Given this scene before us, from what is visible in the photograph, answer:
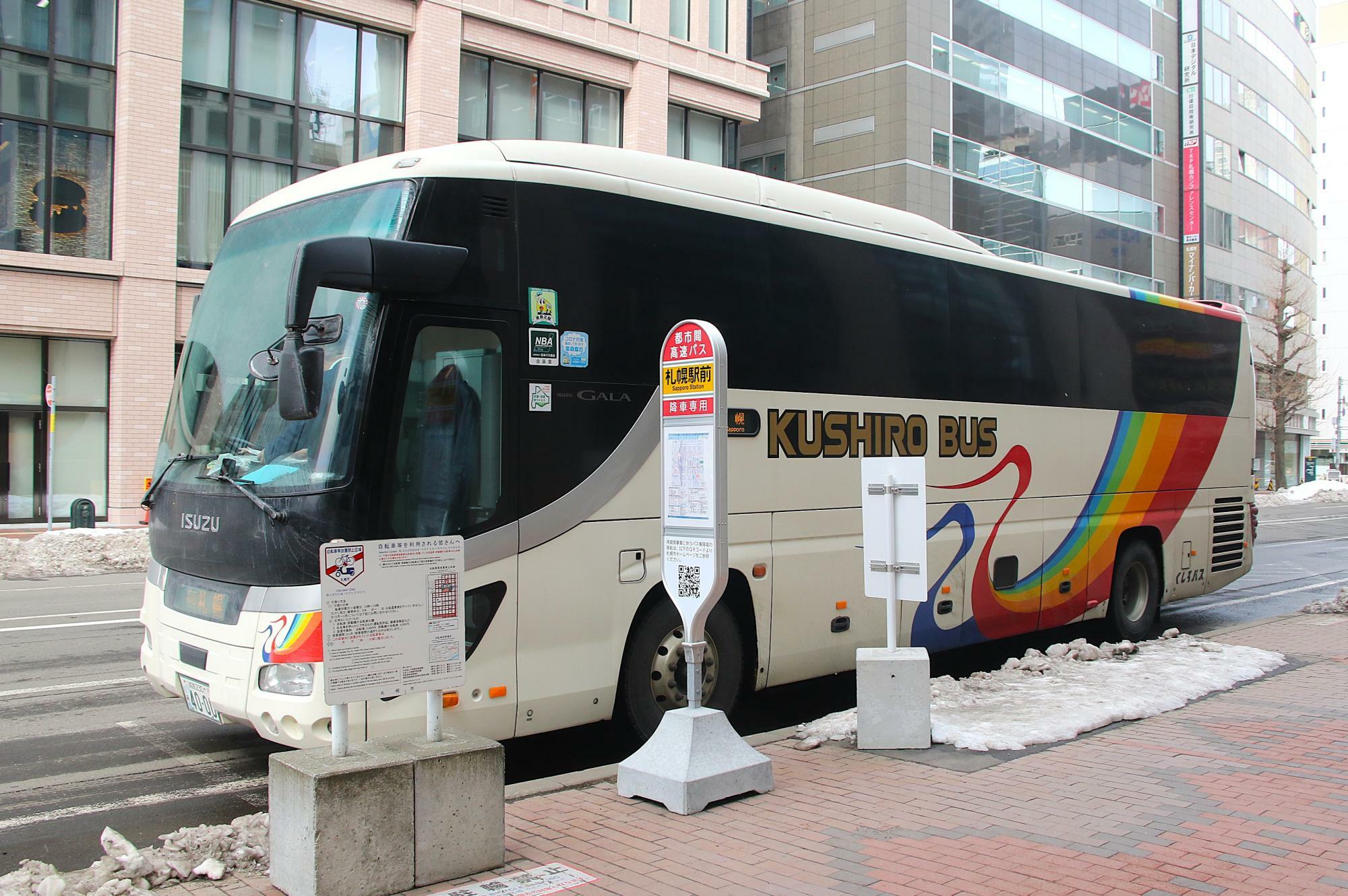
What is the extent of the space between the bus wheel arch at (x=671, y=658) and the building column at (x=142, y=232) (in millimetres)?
19944

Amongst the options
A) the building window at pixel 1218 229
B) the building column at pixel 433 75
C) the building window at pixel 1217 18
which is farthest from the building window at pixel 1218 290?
the building column at pixel 433 75

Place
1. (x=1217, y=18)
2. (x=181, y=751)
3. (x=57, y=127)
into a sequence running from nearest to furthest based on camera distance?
(x=181, y=751) < (x=57, y=127) < (x=1217, y=18)

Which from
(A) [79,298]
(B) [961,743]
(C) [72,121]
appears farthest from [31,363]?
(B) [961,743]

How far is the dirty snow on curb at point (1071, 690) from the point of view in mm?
7301

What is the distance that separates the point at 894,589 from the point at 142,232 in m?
21.8

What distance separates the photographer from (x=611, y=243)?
6949mm

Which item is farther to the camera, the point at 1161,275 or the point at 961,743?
the point at 1161,275

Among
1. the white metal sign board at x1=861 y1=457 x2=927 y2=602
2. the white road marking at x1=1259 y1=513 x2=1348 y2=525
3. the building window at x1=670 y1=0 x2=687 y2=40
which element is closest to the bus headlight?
the white metal sign board at x1=861 y1=457 x2=927 y2=602

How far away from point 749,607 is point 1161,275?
53857 mm

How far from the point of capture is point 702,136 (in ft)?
114

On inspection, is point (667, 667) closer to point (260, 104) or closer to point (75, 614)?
point (75, 614)

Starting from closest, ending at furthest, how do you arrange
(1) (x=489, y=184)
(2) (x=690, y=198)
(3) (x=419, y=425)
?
(3) (x=419, y=425) → (1) (x=489, y=184) → (2) (x=690, y=198)

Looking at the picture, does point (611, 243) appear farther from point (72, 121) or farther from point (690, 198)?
point (72, 121)

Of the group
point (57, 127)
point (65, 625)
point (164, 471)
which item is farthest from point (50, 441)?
point (164, 471)
